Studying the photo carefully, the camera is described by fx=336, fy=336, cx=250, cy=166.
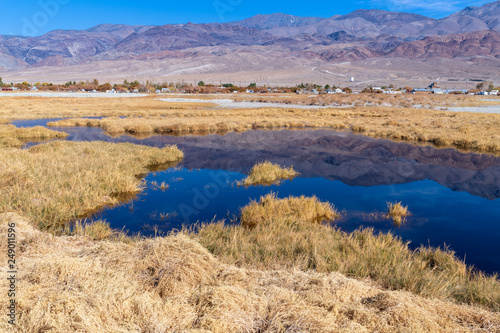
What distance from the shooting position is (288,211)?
10.8 m

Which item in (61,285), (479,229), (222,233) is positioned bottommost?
(479,229)

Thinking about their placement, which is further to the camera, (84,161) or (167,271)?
(84,161)

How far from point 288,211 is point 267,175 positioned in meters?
5.01

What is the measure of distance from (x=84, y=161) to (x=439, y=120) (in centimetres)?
3499

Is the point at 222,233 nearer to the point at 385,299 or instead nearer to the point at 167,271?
the point at 167,271

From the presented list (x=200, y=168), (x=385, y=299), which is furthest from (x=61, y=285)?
(x=200, y=168)

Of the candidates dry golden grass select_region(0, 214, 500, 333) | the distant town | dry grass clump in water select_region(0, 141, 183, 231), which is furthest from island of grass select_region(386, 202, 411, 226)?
the distant town

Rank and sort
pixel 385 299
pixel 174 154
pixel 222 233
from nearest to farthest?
1. pixel 385 299
2. pixel 222 233
3. pixel 174 154

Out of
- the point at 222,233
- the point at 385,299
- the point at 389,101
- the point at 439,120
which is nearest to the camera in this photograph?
the point at 385,299

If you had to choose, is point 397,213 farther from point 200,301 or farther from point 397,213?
point 200,301

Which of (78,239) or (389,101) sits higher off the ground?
(389,101)

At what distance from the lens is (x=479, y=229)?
10641 mm

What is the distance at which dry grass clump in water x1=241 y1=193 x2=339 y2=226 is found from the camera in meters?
10.4

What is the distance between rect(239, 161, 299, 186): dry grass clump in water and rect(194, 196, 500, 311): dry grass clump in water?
5.50 m
